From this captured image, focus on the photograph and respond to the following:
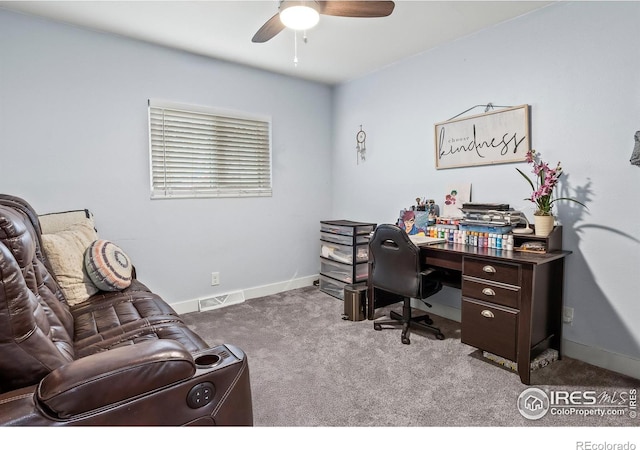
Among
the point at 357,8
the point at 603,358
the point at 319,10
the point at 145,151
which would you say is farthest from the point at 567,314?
the point at 145,151

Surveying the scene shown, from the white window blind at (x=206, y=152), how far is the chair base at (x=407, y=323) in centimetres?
178

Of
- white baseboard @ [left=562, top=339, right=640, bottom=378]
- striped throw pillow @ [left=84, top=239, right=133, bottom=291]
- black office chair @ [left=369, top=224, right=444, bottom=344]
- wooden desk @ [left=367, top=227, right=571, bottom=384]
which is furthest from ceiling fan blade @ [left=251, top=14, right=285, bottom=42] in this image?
white baseboard @ [left=562, top=339, right=640, bottom=378]

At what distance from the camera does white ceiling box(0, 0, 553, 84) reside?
2350mm

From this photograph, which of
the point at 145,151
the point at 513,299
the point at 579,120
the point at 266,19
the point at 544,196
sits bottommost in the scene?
the point at 513,299

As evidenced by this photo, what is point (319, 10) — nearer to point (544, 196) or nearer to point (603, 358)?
point (544, 196)

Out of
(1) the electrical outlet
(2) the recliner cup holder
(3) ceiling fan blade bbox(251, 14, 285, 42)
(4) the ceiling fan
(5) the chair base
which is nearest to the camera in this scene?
(2) the recliner cup holder

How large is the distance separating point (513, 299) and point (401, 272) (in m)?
0.76

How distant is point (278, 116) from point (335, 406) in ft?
9.53

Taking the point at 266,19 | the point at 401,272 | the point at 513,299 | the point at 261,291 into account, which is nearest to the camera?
the point at 513,299

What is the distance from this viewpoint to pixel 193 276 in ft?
10.9

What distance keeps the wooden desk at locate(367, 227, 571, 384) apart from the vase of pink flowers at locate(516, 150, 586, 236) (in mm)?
84

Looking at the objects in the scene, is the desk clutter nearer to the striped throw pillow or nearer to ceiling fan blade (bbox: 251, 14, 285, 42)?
ceiling fan blade (bbox: 251, 14, 285, 42)

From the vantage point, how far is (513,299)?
2086mm

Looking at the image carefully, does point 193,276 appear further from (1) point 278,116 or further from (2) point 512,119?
(2) point 512,119
